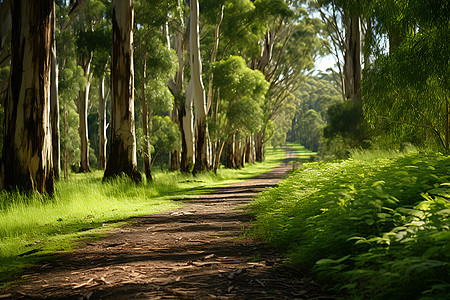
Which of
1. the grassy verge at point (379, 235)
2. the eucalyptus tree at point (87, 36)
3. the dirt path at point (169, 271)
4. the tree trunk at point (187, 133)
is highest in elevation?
the eucalyptus tree at point (87, 36)

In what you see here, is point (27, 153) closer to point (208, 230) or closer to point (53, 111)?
point (208, 230)

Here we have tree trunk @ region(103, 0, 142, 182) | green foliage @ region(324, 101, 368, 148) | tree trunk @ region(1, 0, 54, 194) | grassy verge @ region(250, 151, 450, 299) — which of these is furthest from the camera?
green foliage @ region(324, 101, 368, 148)

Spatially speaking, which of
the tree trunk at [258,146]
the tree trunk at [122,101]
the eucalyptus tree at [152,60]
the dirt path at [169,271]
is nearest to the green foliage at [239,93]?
the eucalyptus tree at [152,60]

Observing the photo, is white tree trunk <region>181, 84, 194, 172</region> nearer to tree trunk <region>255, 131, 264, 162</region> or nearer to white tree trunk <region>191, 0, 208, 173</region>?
white tree trunk <region>191, 0, 208, 173</region>

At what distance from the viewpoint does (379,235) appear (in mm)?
3148

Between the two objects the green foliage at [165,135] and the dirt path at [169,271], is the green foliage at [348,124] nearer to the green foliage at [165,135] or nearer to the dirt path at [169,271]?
the green foliage at [165,135]

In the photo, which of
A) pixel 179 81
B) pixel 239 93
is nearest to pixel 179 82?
pixel 179 81

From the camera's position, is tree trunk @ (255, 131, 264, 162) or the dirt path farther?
tree trunk @ (255, 131, 264, 162)

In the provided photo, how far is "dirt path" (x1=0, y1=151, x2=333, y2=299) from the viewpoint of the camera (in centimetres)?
295

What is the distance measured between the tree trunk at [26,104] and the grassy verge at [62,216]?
47cm

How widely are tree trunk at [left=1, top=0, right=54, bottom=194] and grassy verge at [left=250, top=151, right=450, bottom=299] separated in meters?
4.82

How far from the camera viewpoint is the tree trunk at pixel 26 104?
758cm

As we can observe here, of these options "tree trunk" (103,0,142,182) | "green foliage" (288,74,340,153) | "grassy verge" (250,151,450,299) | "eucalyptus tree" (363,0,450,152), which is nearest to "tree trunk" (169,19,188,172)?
"tree trunk" (103,0,142,182)

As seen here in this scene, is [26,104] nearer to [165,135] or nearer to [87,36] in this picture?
[87,36]
